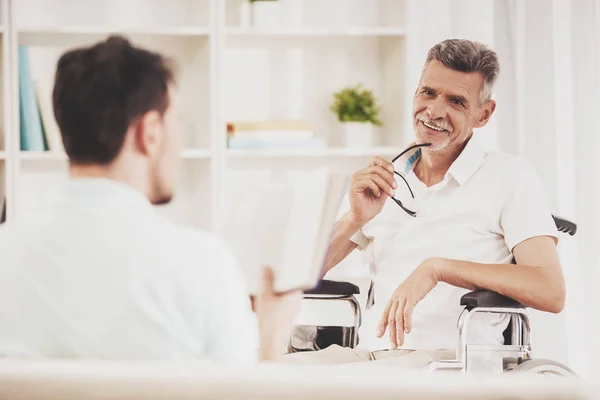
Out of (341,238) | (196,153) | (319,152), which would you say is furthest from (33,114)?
(341,238)

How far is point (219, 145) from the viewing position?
3.04 m

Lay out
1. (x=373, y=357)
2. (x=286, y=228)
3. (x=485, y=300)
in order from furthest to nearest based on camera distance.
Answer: (x=373, y=357)
(x=485, y=300)
(x=286, y=228)

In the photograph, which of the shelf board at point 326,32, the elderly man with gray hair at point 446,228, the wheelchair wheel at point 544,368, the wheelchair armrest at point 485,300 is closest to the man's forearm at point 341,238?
the elderly man with gray hair at point 446,228

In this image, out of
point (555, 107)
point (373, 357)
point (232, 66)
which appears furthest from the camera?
point (232, 66)

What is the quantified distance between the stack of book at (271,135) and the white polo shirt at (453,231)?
3.10 feet

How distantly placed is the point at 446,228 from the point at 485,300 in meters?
0.36

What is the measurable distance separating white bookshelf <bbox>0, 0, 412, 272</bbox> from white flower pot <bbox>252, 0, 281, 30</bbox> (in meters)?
0.02

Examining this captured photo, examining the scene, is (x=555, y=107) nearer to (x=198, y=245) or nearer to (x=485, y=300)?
(x=485, y=300)

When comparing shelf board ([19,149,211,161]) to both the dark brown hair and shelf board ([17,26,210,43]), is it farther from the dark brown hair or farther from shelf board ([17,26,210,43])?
the dark brown hair

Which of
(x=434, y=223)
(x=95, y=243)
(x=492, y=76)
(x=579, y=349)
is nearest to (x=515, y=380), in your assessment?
(x=95, y=243)

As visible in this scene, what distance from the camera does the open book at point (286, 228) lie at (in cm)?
106

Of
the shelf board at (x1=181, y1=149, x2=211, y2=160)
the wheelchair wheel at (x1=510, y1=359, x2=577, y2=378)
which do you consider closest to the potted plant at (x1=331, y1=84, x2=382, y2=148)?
the shelf board at (x1=181, y1=149, x2=211, y2=160)

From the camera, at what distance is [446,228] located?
2100 millimetres

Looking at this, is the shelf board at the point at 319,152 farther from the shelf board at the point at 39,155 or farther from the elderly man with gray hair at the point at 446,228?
the elderly man with gray hair at the point at 446,228
